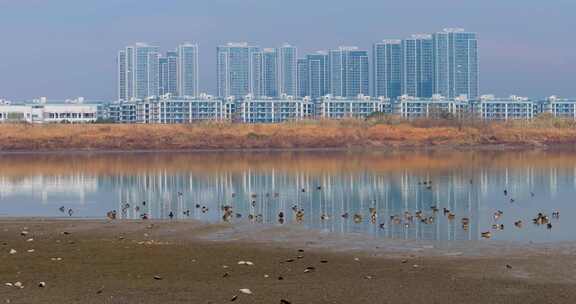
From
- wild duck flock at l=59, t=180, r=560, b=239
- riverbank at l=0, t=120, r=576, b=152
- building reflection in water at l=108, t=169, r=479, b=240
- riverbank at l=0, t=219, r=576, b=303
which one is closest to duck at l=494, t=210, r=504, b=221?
wild duck flock at l=59, t=180, r=560, b=239

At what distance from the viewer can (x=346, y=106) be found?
190250 millimetres

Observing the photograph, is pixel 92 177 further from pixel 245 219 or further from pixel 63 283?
pixel 63 283

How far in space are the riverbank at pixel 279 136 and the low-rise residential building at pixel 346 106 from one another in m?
68.6

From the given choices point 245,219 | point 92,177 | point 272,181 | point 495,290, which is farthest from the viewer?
point 92,177

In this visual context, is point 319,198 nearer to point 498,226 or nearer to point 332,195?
point 332,195

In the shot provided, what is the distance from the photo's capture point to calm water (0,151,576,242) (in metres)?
25.5

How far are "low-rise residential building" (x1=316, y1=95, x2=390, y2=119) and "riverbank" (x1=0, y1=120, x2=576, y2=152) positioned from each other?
68615 millimetres

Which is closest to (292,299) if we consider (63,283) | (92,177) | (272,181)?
(63,283)

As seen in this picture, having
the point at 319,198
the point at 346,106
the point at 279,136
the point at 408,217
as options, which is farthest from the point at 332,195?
the point at 346,106

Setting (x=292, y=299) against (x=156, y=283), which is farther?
(x=156, y=283)

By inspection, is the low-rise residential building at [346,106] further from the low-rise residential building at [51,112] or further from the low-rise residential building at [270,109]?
the low-rise residential building at [51,112]

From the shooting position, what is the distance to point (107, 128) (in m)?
111

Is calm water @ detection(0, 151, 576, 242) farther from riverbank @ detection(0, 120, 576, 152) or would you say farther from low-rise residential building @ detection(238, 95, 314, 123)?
low-rise residential building @ detection(238, 95, 314, 123)

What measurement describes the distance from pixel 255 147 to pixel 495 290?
9115 centimetres
